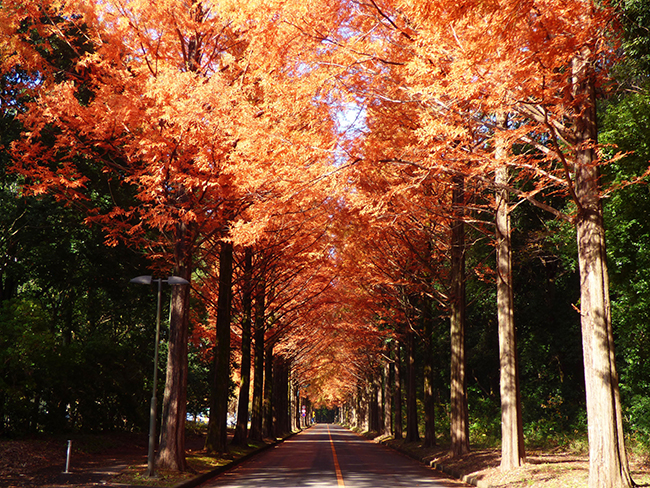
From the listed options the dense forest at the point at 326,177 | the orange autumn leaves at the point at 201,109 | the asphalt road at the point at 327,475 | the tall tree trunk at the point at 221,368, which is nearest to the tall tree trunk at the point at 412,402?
the dense forest at the point at 326,177

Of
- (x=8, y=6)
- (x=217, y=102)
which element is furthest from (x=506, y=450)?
(x=8, y=6)

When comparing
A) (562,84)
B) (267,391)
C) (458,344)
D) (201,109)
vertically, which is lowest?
(267,391)

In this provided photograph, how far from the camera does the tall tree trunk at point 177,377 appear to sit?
1412 centimetres

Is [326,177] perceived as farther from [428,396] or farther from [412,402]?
[412,402]

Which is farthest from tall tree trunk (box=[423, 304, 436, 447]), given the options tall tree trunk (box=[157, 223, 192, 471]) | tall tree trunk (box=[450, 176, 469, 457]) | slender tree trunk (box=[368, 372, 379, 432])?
slender tree trunk (box=[368, 372, 379, 432])

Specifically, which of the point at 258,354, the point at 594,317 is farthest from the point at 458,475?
the point at 258,354

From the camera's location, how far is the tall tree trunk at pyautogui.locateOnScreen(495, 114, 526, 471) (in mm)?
13516

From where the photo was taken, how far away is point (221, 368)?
19438 millimetres

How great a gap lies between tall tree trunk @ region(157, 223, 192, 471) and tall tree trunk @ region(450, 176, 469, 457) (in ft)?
27.2

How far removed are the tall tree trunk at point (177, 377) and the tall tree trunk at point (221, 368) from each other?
11.9 ft

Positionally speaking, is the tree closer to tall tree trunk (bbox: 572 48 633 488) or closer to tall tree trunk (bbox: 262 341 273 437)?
tall tree trunk (bbox: 572 48 633 488)

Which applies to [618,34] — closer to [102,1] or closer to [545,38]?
[545,38]

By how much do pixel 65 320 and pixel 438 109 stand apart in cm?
2158

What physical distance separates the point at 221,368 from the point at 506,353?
9660mm
